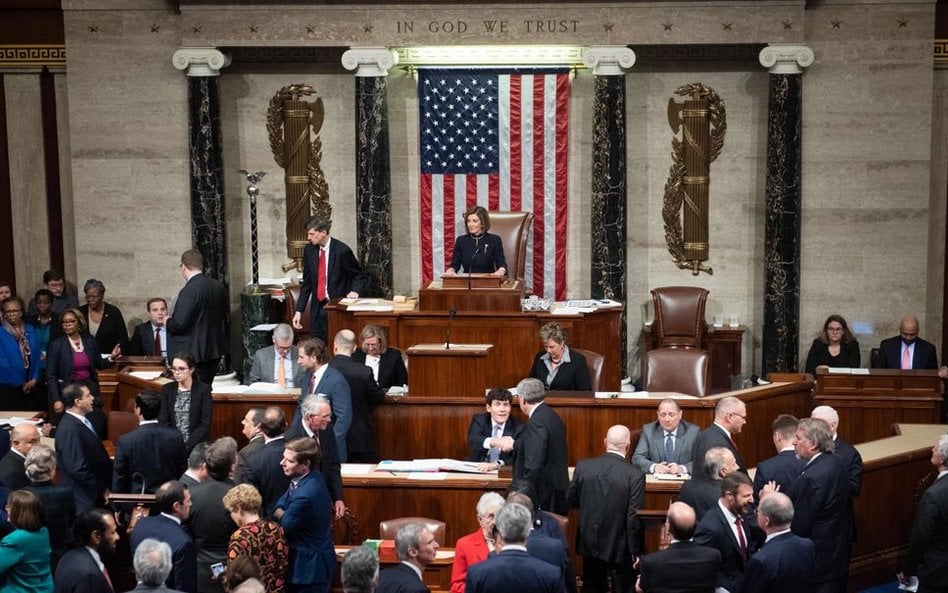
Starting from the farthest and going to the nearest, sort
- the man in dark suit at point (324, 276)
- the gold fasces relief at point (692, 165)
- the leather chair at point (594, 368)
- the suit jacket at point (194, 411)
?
the gold fasces relief at point (692, 165), the man in dark suit at point (324, 276), the leather chair at point (594, 368), the suit jacket at point (194, 411)

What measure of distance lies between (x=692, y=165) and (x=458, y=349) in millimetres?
5615

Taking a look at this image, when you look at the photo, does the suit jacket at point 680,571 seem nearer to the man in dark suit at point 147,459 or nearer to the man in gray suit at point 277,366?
the man in dark suit at point 147,459

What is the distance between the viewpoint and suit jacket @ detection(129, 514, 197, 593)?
24.2 feet

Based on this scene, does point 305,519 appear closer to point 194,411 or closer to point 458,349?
point 194,411

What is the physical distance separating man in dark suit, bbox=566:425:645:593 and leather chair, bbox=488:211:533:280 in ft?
20.4

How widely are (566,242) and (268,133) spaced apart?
3.80 m

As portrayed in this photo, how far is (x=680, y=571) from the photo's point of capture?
7.28 m

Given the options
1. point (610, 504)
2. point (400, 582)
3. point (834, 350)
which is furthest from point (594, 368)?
point (400, 582)

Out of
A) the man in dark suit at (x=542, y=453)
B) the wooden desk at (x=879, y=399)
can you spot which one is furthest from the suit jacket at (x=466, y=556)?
the wooden desk at (x=879, y=399)

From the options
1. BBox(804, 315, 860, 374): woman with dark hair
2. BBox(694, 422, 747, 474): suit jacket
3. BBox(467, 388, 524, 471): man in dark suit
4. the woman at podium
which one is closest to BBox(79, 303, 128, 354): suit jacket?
the woman at podium

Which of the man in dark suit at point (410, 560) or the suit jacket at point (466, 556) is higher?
the man in dark suit at point (410, 560)

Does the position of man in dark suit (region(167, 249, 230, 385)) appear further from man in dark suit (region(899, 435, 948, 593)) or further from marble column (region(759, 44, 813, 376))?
marble column (region(759, 44, 813, 376))

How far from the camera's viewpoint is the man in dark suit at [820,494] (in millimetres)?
8719

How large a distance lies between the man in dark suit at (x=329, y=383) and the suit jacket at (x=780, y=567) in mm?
3592
